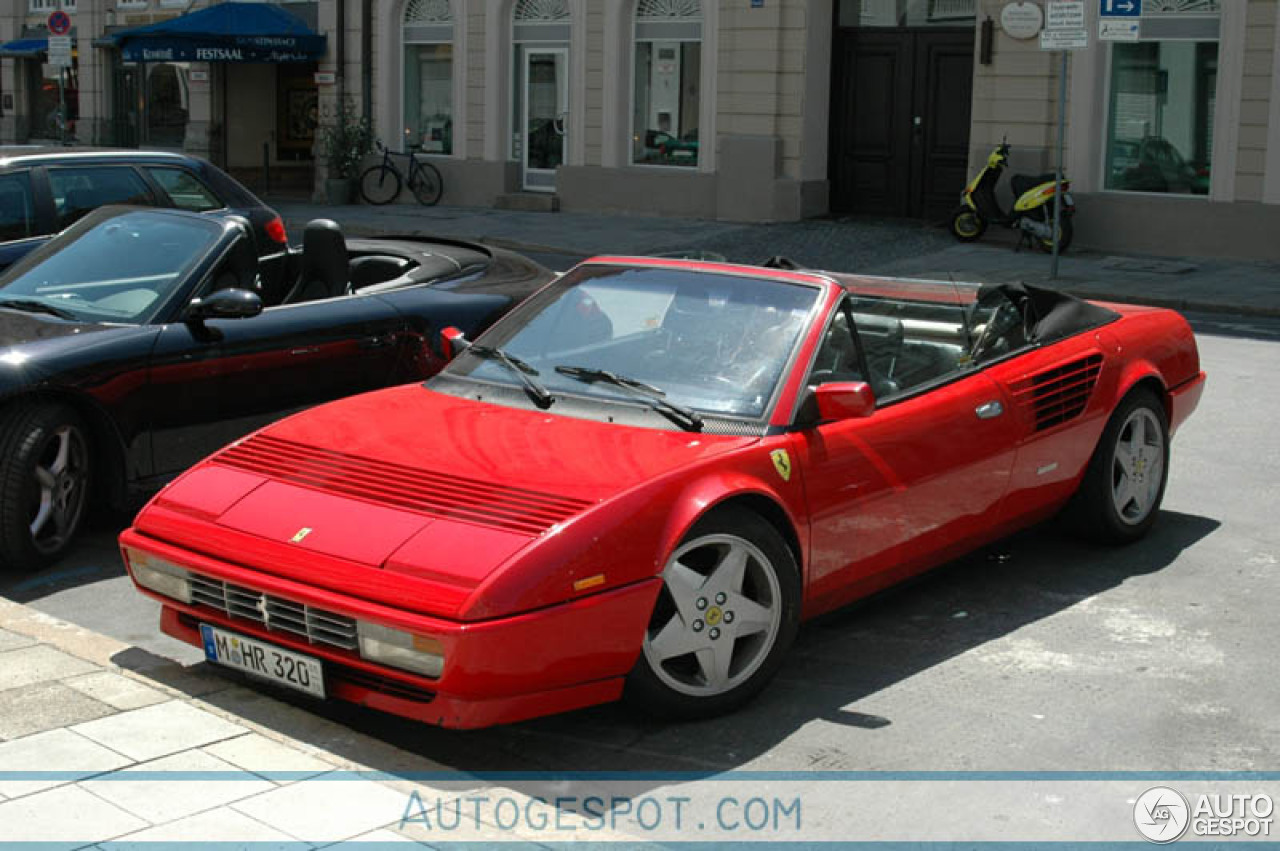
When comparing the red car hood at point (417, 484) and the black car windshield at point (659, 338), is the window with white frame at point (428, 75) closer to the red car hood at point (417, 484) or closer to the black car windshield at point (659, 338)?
the black car windshield at point (659, 338)

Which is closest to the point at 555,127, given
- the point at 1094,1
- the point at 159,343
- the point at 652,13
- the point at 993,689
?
the point at 652,13

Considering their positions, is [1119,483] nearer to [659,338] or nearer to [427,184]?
[659,338]

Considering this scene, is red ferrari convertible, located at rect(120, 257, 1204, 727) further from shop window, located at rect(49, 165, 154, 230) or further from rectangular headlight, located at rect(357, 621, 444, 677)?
shop window, located at rect(49, 165, 154, 230)

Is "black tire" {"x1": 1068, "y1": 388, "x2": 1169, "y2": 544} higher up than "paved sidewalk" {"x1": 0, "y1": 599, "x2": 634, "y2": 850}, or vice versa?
"black tire" {"x1": 1068, "y1": 388, "x2": 1169, "y2": 544}

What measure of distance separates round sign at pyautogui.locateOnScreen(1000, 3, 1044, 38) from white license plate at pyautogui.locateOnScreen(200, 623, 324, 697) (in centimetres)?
1775

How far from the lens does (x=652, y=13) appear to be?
2480 cm

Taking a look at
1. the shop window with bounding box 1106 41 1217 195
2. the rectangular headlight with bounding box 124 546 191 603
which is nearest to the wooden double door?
the shop window with bounding box 1106 41 1217 195

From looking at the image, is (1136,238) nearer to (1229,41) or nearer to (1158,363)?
(1229,41)

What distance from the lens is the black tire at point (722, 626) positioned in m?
4.96

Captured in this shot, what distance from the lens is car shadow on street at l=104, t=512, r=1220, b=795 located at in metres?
4.86

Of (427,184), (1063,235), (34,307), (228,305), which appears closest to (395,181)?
(427,184)

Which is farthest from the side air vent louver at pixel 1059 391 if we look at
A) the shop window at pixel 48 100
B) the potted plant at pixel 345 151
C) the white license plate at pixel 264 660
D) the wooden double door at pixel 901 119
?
the shop window at pixel 48 100

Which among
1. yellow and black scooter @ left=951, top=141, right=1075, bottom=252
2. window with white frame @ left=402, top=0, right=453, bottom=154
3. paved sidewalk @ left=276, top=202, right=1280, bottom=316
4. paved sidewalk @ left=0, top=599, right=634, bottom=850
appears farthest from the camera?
window with white frame @ left=402, top=0, right=453, bottom=154

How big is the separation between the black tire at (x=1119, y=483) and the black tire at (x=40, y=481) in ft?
13.8
